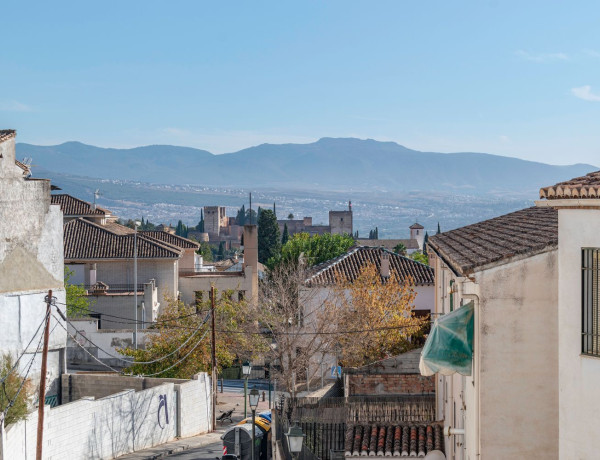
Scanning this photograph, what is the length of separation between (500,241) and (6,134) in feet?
81.2

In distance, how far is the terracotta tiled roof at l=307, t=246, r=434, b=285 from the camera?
4991 cm

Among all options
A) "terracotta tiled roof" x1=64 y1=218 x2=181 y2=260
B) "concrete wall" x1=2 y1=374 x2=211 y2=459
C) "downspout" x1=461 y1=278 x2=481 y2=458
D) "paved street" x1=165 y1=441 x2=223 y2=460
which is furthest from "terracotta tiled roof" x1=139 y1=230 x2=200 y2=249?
"downspout" x1=461 y1=278 x2=481 y2=458

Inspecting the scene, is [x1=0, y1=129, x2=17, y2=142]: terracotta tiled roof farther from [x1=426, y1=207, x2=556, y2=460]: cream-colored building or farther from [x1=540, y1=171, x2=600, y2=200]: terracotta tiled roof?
[x1=540, y1=171, x2=600, y2=200]: terracotta tiled roof

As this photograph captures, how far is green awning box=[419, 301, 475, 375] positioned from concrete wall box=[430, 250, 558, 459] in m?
0.42

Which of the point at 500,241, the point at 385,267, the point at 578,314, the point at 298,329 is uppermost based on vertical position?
the point at 500,241

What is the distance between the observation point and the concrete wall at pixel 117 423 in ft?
85.0

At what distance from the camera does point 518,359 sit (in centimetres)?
1292

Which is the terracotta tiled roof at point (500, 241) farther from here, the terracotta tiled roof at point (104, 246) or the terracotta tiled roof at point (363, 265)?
the terracotta tiled roof at point (104, 246)

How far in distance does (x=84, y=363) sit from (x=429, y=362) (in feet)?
143

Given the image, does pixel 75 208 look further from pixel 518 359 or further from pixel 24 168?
pixel 518 359

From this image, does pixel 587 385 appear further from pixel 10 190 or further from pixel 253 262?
pixel 253 262

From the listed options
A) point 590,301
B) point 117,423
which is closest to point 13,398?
→ point 117,423

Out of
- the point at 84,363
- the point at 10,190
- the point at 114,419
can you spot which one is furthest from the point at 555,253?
the point at 84,363

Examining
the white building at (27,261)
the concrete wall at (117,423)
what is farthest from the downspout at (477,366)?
the white building at (27,261)
